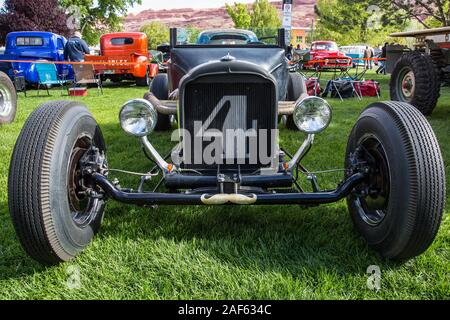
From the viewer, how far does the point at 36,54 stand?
13695mm

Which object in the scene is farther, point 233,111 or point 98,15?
point 98,15

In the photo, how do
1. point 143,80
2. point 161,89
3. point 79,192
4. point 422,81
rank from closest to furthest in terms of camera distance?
1. point 79,192
2. point 161,89
3. point 422,81
4. point 143,80

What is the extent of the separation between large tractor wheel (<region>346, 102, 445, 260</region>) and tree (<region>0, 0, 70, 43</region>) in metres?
33.1

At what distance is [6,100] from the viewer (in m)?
6.76

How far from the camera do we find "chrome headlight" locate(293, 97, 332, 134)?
2770mm

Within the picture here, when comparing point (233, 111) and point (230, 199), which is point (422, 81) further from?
point (230, 199)

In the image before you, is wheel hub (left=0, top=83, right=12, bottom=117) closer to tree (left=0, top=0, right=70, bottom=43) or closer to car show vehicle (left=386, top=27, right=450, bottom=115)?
car show vehicle (left=386, top=27, right=450, bottom=115)

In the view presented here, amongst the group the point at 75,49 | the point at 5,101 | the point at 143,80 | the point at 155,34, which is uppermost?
the point at 155,34

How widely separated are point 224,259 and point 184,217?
69 centimetres

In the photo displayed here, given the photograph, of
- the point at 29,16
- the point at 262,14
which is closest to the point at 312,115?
the point at 29,16

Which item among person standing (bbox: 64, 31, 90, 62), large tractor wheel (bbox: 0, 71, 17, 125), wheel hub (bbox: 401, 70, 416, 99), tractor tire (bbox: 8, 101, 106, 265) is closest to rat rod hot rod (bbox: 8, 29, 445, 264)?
tractor tire (bbox: 8, 101, 106, 265)

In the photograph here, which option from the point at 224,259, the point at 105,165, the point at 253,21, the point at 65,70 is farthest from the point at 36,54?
the point at 253,21

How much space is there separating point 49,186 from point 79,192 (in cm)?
36
